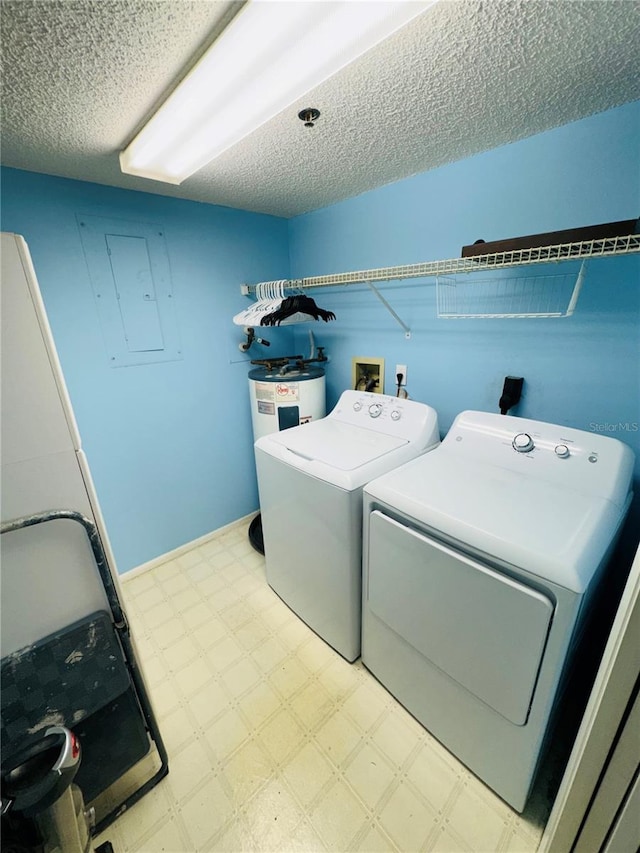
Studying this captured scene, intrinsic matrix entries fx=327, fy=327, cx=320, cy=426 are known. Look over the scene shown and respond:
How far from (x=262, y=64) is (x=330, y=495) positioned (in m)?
1.35

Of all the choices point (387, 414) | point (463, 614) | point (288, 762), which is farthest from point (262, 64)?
point (288, 762)

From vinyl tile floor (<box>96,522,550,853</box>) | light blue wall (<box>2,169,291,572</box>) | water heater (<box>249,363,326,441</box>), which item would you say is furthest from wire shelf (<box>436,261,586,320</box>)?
vinyl tile floor (<box>96,522,550,853</box>)

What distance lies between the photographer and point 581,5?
74cm

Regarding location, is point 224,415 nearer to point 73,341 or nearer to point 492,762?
point 73,341

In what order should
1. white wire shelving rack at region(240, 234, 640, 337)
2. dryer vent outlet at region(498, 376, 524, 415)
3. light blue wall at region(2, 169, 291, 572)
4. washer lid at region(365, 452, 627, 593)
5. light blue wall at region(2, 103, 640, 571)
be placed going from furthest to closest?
light blue wall at region(2, 169, 291, 572) → dryer vent outlet at region(498, 376, 524, 415) → light blue wall at region(2, 103, 640, 571) → white wire shelving rack at region(240, 234, 640, 337) → washer lid at region(365, 452, 627, 593)

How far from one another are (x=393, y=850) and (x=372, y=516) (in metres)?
1.04

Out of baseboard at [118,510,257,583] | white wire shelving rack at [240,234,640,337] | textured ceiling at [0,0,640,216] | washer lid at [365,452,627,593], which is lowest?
baseboard at [118,510,257,583]

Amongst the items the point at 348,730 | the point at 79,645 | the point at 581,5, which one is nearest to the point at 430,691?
the point at 348,730

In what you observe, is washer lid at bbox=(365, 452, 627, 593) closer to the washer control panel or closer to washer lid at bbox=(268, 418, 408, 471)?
washer lid at bbox=(268, 418, 408, 471)

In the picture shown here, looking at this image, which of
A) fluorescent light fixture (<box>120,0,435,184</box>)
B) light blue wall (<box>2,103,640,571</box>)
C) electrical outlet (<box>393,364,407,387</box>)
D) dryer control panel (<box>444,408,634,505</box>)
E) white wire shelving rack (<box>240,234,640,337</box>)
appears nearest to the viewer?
fluorescent light fixture (<box>120,0,435,184</box>)

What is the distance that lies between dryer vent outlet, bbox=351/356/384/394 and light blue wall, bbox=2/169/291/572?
70 centimetres

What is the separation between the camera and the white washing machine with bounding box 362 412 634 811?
0.89 m

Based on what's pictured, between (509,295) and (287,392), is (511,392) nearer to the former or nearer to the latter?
(509,295)

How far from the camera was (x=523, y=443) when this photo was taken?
4.38 ft
